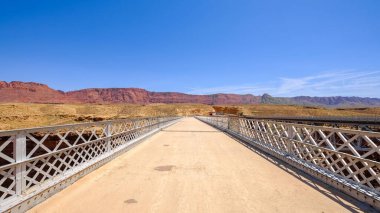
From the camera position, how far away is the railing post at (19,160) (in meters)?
5.06

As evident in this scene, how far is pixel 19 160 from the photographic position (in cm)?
519

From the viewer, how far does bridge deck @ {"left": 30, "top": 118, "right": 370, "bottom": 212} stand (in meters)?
5.22

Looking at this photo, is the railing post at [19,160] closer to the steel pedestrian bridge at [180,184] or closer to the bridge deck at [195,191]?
the steel pedestrian bridge at [180,184]

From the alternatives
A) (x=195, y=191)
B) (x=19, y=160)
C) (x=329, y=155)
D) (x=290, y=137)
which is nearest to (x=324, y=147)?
(x=329, y=155)

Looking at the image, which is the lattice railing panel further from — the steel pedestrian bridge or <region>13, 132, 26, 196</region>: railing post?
<region>13, 132, 26, 196</region>: railing post

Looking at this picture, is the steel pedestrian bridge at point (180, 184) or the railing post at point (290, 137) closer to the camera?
the steel pedestrian bridge at point (180, 184)

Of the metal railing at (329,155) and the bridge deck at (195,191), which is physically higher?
the metal railing at (329,155)

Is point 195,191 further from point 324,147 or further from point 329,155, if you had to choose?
point 329,155

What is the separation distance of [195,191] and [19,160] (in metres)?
3.61

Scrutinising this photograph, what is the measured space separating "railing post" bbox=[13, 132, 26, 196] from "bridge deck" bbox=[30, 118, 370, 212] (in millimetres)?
489

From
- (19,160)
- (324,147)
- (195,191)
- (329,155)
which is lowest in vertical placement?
(195,191)

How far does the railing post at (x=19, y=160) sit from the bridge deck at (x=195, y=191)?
19.3 inches

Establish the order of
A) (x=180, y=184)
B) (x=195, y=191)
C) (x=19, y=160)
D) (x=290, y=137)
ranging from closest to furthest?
(x=19, y=160) < (x=195, y=191) < (x=180, y=184) < (x=290, y=137)

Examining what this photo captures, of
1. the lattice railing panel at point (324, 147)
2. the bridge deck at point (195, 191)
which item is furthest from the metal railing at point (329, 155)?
the bridge deck at point (195, 191)
